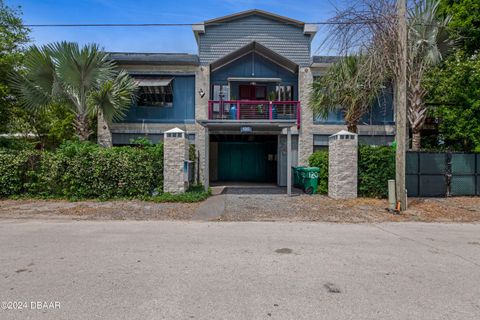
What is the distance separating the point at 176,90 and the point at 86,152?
7.13 metres

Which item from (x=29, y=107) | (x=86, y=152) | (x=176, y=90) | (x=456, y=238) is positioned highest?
(x=176, y=90)

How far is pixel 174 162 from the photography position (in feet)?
38.1

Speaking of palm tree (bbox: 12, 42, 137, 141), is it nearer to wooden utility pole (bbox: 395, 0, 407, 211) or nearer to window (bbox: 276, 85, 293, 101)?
window (bbox: 276, 85, 293, 101)

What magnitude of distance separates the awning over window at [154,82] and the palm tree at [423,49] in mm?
11700

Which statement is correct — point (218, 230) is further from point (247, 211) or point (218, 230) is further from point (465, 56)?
point (465, 56)

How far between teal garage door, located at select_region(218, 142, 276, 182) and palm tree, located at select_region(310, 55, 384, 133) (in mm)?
6265

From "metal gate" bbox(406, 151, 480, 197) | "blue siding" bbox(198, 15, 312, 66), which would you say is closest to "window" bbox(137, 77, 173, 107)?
"blue siding" bbox(198, 15, 312, 66)

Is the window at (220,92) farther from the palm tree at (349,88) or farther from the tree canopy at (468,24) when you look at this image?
the tree canopy at (468,24)

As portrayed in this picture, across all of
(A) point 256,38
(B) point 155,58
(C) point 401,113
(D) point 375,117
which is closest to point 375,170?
(C) point 401,113

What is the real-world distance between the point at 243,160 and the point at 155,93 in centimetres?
718

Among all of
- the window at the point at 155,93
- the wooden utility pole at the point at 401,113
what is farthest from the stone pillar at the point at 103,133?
the wooden utility pole at the point at 401,113

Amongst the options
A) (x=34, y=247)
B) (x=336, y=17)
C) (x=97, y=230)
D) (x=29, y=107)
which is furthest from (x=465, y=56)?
(x=29, y=107)

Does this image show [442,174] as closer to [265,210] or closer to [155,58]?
[265,210]

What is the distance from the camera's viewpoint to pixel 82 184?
11.2 meters
